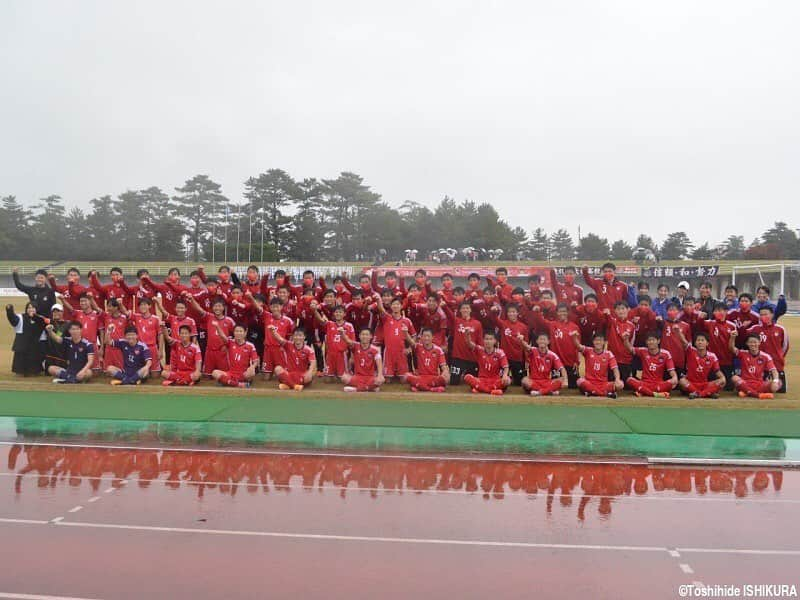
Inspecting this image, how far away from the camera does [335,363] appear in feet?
36.5

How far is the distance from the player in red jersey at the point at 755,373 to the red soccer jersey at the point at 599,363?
1974 millimetres

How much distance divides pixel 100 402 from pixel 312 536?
20.5ft

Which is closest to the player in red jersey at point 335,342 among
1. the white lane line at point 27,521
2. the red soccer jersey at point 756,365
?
the white lane line at point 27,521

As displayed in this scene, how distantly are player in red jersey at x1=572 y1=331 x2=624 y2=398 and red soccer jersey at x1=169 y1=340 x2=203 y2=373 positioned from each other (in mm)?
6118

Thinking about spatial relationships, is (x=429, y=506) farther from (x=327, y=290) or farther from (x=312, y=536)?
(x=327, y=290)

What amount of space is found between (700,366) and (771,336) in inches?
55.2

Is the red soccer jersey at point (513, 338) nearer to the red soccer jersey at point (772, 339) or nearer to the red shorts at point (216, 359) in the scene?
the red soccer jersey at point (772, 339)

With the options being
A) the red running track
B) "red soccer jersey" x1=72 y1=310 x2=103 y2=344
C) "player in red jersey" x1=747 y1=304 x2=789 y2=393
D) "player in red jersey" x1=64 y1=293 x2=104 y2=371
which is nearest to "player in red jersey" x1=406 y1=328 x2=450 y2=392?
the red running track

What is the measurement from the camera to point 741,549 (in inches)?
182

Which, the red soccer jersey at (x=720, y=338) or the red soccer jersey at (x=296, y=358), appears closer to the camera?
the red soccer jersey at (x=720, y=338)

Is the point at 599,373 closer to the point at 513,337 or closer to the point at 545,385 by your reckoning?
the point at 545,385

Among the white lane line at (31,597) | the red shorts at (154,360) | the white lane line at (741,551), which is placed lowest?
the white lane line at (31,597)

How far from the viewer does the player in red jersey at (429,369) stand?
10.4m

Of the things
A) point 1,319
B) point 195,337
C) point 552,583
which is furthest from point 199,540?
point 1,319
